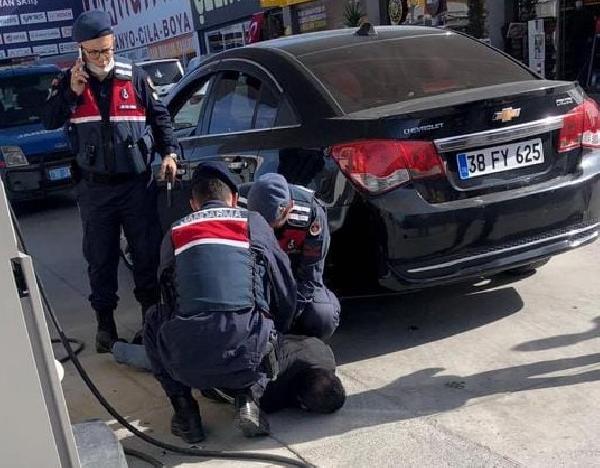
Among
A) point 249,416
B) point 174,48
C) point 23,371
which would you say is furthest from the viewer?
point 174,48

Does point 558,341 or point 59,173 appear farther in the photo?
point 59,173

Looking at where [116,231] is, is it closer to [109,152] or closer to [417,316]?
[109,152]

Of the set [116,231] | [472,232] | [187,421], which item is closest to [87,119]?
[116,231]

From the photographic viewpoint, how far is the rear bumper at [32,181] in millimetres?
9641

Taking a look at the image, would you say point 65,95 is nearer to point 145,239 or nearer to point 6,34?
point 145,239

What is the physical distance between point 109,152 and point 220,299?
153cm

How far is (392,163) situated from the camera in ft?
11.9

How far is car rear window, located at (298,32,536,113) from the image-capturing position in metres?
4.11

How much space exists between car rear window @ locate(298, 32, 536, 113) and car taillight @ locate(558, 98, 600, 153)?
1.44 feet

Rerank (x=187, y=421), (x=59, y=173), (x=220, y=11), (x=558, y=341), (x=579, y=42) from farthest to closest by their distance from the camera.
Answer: (x=220, y=11)
(x=579, y=42)
(x=59, y=173)
(x=558, y=341)
(x=187, y=421)

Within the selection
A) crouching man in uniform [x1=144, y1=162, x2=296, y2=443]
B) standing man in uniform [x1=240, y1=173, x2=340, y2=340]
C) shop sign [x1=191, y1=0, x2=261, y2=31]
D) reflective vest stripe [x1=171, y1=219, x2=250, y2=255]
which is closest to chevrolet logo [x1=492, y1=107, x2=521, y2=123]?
standing man in uniform [x1=240, y1=173, x2=340, y2=340]

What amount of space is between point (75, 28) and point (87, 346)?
6.15 ft

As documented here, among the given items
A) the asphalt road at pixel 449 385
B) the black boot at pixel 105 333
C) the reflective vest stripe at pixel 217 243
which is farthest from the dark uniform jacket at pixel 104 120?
the reflective vest stripe at pixel 217 243

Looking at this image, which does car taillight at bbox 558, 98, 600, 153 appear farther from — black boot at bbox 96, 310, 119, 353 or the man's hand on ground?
black boot at bbox 96, 310, 119, 353
